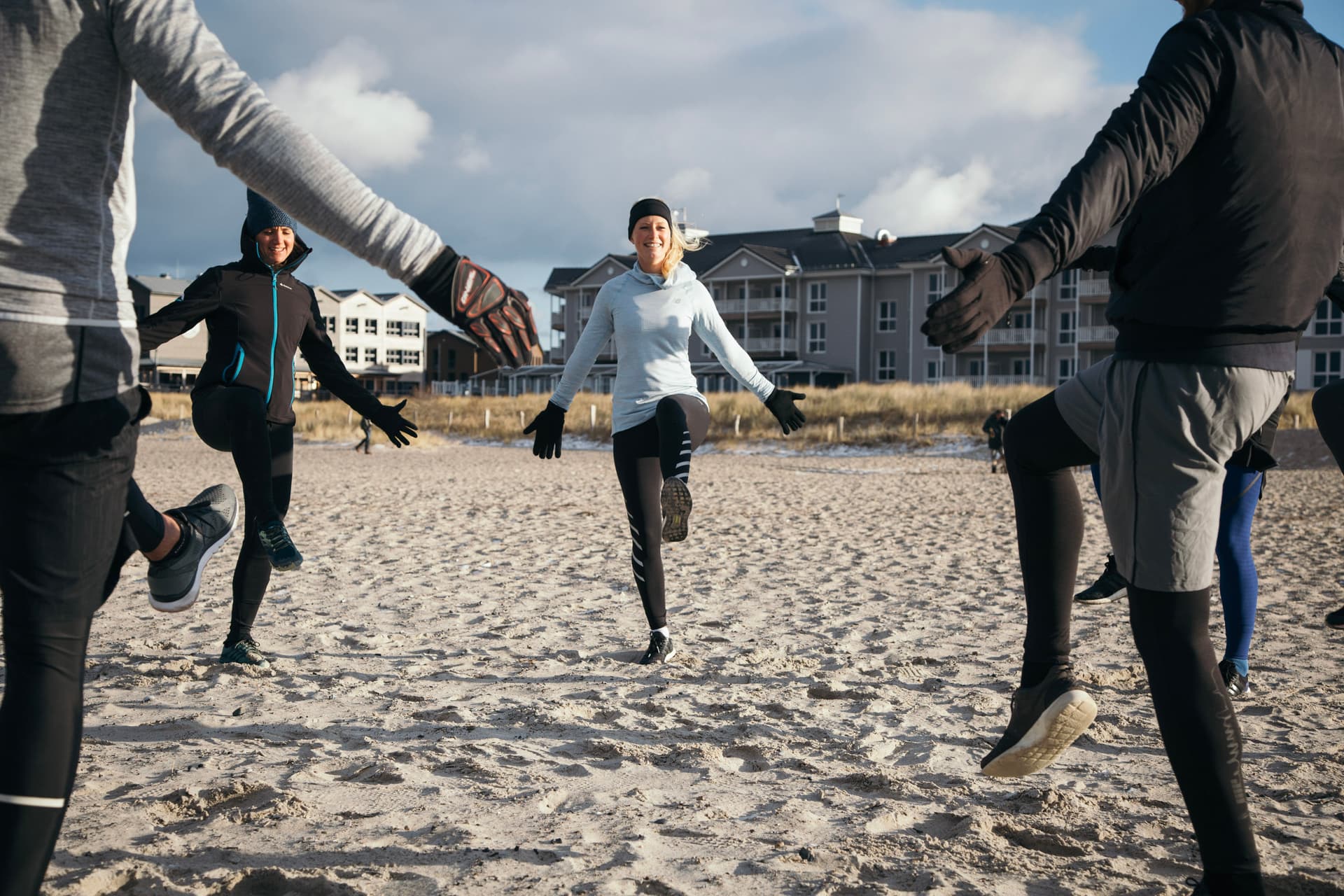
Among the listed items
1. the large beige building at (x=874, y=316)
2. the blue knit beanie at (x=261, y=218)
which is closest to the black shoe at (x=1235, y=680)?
the blue knit beanie at (x=261, y=218)

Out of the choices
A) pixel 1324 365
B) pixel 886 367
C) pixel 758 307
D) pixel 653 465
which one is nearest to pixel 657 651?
pixel 653 465

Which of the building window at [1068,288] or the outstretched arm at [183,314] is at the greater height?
the building window at [1068,288]

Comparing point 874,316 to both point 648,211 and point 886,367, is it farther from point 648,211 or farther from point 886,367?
point 648,211

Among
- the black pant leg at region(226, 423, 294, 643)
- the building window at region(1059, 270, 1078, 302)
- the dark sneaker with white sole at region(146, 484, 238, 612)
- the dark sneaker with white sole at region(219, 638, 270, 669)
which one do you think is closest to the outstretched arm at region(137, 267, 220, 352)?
the black pant leg at region(226, 423, 294, 643)

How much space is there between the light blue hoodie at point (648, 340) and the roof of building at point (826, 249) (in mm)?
45567

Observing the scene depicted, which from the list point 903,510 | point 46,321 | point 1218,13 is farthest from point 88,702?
point 903,510

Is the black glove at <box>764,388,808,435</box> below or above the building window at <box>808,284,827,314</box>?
below

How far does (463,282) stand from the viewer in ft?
6.84

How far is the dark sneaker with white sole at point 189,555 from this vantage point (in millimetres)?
2809

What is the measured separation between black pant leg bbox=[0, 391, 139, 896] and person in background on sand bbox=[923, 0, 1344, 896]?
155 centimetres

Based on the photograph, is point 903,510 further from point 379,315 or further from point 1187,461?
point 379,315

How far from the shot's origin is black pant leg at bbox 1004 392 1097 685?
2.51 meters

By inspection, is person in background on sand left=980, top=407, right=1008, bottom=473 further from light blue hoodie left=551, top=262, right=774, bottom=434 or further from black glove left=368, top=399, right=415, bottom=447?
black glove left=368, top=399, right=415, bottom=447

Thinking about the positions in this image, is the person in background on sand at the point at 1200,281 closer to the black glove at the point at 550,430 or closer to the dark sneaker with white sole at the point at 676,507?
the dark sneaker with white sole at the point at 676,507
